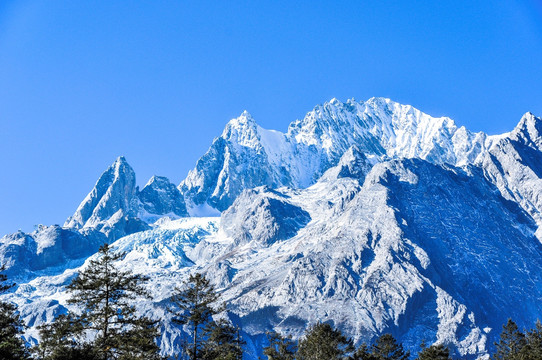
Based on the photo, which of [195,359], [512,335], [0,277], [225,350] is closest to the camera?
[0,277]

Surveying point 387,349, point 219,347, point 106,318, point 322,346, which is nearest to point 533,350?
point 387,349

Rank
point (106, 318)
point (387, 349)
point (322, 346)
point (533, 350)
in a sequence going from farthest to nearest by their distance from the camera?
point (387, 349)
point (533, 350)
point (322, 346)
point (106, 318)

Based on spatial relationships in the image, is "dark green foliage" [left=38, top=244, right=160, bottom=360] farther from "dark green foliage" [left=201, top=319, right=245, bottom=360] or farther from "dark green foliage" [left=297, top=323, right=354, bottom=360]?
"dark green foliage" [left=297, top=323, right=354, bottom=360]

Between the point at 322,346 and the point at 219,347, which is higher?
the point at 322,346

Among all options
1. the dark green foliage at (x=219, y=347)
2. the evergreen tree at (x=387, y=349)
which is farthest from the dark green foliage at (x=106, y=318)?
the evergreen tree at (x=387, y=349)

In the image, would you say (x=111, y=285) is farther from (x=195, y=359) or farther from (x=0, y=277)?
(x=195, y=359)

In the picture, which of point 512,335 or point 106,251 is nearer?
point 106,251

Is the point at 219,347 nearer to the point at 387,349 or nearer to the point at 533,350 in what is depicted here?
the point at 387,349

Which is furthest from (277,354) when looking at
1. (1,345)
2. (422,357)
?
(1,345)

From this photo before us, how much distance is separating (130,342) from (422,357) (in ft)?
148

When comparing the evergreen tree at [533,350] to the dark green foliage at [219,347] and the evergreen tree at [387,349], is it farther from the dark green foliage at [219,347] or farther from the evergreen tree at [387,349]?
the dark green foliage at [219,347]

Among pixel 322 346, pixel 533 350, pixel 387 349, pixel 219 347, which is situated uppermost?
pixel 387 349

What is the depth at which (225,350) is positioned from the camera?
65.0 meters

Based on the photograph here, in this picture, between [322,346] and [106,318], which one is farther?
[322,346]
